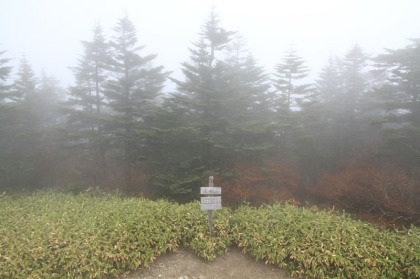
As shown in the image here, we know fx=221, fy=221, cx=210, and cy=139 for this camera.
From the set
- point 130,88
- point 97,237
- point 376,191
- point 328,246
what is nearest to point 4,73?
point 130,88

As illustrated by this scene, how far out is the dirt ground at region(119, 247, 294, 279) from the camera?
4672 millimetres

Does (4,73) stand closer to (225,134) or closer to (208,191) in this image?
(225,134)

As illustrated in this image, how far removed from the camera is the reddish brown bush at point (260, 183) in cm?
1016

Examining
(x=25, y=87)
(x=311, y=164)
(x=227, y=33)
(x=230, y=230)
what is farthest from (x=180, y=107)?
(x=25, y=87)

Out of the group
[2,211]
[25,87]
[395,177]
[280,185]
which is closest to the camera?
[2,211]

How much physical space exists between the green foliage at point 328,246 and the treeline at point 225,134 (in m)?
4.32

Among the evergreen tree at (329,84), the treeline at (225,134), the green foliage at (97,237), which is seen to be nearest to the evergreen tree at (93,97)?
the treeline at (225,134)

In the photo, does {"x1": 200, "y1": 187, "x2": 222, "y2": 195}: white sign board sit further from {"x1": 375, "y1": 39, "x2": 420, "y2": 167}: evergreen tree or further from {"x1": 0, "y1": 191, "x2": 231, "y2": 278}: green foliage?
{"x1": 375, "y1": 39, "x2": 420, "y2": 167}: evergreen tree

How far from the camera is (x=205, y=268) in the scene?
4.92 meters

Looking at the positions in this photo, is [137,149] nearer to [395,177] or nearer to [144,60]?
[144,60]

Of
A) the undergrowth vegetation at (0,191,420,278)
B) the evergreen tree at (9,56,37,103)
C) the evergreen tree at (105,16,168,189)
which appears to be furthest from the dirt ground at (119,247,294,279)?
the evergreen tree at (9,56,37,103)

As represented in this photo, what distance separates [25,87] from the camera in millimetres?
18031

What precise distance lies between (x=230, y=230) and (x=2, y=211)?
6.41 m

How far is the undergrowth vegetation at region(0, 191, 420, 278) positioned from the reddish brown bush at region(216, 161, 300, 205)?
13.4ft
